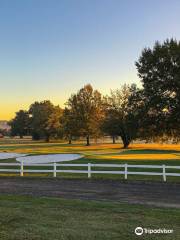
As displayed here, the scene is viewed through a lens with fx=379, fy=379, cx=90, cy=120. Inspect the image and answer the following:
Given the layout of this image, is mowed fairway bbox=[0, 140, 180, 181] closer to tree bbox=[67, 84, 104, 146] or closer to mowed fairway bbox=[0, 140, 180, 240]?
mowed fairway bbox=[0, 140, 180, 240]

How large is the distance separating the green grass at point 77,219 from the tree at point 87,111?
240 ft

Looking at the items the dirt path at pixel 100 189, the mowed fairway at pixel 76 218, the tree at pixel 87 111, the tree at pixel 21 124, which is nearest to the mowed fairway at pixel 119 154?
the dirt path at pixel 100 189

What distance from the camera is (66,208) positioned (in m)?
13.3

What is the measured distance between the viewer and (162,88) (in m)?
48.5

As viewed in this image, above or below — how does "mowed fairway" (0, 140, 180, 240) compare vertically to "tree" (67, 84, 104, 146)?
below

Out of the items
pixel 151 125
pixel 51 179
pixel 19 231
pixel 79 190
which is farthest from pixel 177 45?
pixel 19 231

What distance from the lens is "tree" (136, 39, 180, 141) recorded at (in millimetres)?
47688

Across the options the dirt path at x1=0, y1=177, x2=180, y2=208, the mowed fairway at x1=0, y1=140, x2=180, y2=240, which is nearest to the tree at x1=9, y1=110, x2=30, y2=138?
the dirt path at x1=0, y1=177, x2=180, y2=208

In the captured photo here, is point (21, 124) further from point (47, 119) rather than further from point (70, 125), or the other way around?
point (70, 125)

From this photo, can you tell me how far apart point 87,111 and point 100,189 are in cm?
7395

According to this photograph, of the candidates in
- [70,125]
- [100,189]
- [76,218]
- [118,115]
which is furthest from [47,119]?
[76,218]

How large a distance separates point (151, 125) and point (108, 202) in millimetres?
36131

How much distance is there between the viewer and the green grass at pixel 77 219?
961 cm

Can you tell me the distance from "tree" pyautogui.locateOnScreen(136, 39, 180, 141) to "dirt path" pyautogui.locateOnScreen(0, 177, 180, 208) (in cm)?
2742
